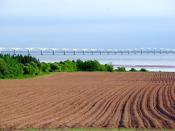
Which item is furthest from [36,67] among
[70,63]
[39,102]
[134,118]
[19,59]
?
[134,118]

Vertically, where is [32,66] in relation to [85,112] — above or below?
above

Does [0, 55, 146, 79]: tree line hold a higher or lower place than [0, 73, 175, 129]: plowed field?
higher

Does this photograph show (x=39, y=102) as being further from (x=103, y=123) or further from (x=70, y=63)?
(x=70, y=63)

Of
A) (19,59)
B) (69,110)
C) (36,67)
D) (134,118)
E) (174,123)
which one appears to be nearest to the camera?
(174,123)

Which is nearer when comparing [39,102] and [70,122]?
[70,122]

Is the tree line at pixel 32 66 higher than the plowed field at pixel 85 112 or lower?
higher

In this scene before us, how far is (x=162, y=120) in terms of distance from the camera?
18.7 m

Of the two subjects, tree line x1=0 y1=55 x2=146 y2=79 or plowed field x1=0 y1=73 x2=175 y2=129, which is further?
tree line x1=0 y1=55 x2=146 y2=79

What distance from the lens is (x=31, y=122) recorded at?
18266mm

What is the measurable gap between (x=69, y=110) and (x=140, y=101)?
16.7 ft

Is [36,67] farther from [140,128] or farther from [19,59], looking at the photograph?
[140,128]

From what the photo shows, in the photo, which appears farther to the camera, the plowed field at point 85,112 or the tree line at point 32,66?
the tree line at point 32,66

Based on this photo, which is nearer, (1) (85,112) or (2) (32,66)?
(1) (85,112)

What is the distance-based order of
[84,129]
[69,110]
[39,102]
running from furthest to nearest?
[39,102] → [69,110] → [84,129]
